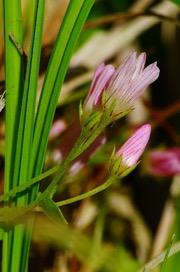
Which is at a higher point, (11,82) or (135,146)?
(11,82)

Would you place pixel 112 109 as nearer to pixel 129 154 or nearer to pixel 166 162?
pixel 129 154

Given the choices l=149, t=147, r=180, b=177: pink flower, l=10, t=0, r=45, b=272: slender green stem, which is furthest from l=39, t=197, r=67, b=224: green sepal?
l=149, t=147, r=180, b=177: pink flower

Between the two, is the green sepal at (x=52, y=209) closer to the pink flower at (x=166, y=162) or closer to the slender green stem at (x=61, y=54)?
the slender green stem at (x=61, y=54)

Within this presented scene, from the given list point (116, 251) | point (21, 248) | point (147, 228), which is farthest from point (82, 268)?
point (21, 248)

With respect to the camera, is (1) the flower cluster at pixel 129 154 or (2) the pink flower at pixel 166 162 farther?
(2) the pink flower at pixel 166 162

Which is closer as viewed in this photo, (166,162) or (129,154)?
(129,154)

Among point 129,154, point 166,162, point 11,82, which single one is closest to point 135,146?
point 129,154

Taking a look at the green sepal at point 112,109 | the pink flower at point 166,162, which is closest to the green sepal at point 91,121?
the green sepal at point 112,109
